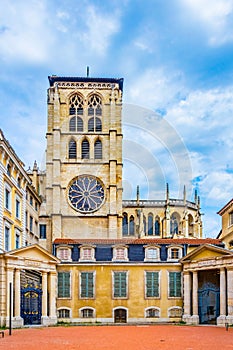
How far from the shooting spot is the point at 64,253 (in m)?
42.4

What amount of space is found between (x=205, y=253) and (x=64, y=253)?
1190 centimetres

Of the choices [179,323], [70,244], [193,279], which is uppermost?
[70,244]

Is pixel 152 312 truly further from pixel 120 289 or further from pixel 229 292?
pixel 229 292

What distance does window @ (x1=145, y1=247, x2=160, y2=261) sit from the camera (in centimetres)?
4234

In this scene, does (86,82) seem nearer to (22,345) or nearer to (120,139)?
(120,139)

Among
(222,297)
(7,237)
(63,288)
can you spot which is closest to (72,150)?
(63,288)

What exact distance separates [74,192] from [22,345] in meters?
42.0

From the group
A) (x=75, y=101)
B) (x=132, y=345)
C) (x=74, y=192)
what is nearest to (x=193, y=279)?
(x=132, y=345)

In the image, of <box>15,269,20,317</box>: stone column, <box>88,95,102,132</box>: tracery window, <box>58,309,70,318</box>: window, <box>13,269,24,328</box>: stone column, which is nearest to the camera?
<box>13,269,24,328</box>: stone column

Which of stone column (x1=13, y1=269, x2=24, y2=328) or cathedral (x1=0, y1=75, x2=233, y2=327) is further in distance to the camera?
cathedral (x1=0, y1=75, x2=233, y2=327)

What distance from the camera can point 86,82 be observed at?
67625mm

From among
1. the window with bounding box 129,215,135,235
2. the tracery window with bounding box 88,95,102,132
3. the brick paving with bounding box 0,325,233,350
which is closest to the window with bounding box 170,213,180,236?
the window with bounding box 129,215,135,235

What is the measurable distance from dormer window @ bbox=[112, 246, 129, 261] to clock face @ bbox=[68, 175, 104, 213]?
21.3 meters

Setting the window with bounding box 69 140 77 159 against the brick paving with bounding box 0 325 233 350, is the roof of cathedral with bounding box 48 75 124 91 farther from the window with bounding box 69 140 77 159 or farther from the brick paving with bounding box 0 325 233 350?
the brick paving with bounding box 0 325 233 350
